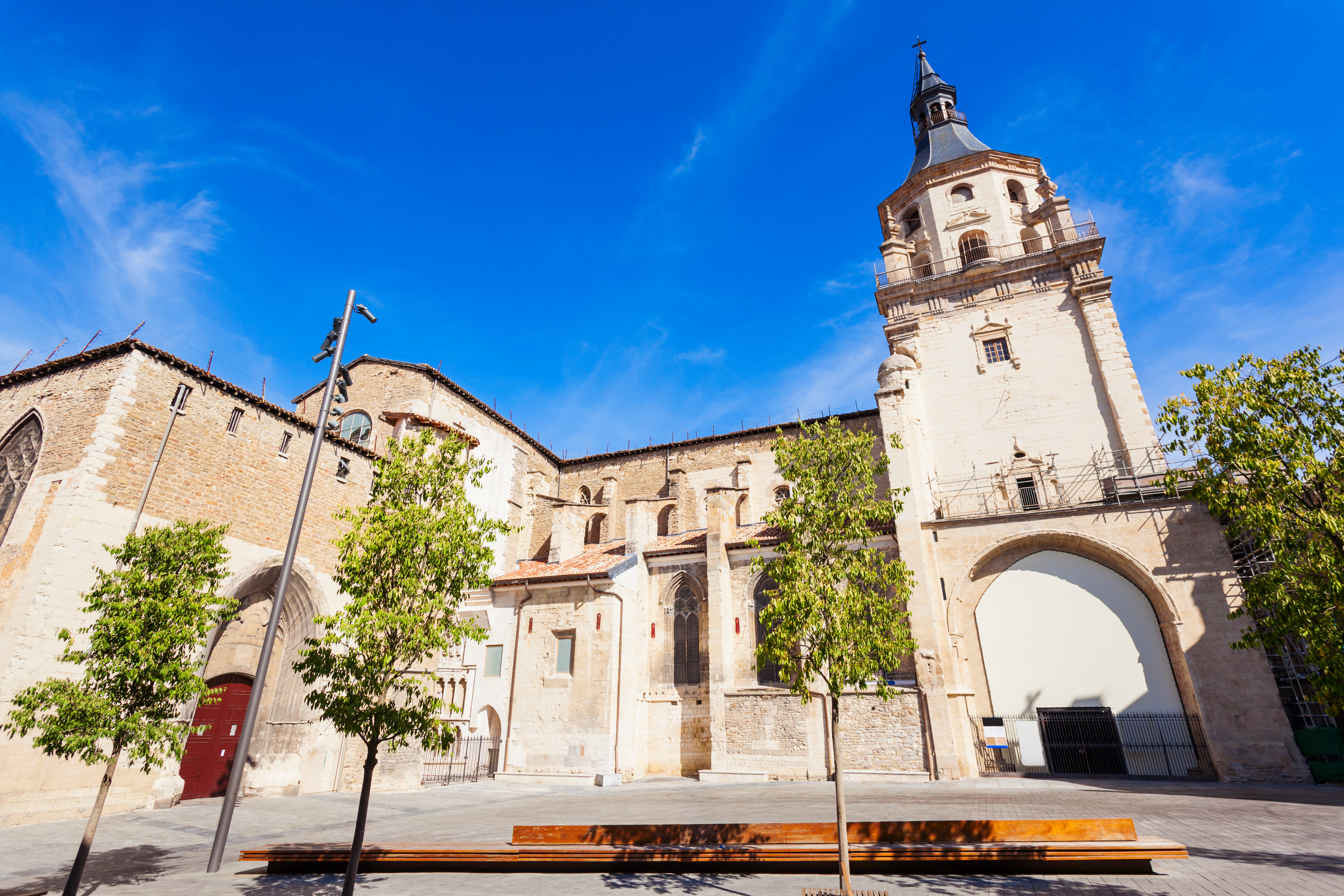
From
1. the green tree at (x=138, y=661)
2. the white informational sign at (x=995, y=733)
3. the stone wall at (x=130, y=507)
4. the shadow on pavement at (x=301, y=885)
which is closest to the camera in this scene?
the shadow on pavement at (x=301, y=885)

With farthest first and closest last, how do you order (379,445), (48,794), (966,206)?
(966,206)
(379,445)
(48,794)

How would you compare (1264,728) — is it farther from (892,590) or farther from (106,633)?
(106,633)

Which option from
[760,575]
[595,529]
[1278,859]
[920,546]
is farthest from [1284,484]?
[595,529]

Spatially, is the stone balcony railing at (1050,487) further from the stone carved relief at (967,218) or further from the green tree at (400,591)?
the green tree at (400,591)

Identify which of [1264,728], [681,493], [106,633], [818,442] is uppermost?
Answer: [681,493]

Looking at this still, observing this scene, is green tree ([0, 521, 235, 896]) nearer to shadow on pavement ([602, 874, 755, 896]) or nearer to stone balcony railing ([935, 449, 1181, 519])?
shadow on pavement ([602, 874, 755, 896])

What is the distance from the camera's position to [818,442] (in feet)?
29.3

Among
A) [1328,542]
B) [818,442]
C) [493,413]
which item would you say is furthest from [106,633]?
[493,413]

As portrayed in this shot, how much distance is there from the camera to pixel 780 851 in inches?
295

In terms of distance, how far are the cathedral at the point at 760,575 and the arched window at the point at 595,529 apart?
7.14ft

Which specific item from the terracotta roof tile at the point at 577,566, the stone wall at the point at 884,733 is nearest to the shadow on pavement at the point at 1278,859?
the stone wall at the point at 884,733

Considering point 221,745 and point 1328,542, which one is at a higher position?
point 1328,542

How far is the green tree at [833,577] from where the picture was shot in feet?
25.1

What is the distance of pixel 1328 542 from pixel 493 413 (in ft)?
87.1
